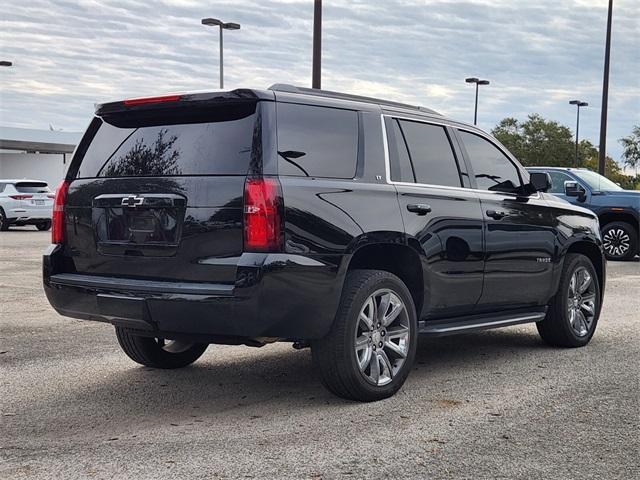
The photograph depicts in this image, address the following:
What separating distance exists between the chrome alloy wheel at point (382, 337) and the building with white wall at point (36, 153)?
181ft

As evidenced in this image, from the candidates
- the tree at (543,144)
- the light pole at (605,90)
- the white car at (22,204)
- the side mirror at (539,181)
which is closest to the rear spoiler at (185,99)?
the side mirror at (539,181)

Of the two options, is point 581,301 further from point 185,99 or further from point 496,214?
point 185,99

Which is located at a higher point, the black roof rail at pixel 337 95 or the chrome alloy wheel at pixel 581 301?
the black roof rail at pixel 337 95

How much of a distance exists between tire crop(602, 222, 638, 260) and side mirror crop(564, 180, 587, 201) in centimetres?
86

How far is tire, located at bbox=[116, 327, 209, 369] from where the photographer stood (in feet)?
21.2

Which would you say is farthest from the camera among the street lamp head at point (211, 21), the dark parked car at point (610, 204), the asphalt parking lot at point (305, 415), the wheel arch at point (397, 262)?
the street lamp head at point (211, 21)

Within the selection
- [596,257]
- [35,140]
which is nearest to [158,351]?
[596,257]

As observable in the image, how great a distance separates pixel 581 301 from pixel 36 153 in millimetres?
59646

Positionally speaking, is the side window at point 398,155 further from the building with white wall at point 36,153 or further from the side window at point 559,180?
the building with white wall at point 36,153

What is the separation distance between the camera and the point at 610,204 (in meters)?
17.7

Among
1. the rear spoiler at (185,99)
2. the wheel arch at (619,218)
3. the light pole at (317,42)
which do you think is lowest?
the wheel arch at (619,218)

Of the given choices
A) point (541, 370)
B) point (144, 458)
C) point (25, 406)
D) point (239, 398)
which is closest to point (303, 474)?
point (144, 458)

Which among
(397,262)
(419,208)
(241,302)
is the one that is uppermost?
(419,208)

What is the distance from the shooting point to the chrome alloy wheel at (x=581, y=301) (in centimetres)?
764
